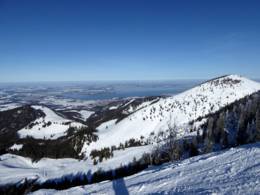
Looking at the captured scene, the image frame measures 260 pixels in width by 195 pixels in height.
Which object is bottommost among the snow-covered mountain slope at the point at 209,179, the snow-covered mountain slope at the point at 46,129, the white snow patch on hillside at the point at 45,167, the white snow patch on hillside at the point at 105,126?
the snow-covered mountain slope at the point at 46,129

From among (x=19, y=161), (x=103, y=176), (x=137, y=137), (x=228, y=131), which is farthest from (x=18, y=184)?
(x=137, y=137)

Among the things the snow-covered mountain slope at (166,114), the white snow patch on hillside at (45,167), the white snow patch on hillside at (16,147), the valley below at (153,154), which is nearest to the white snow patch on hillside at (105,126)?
the valley below at (153,154)

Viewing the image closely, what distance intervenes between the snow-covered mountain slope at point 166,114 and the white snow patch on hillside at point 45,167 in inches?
1205

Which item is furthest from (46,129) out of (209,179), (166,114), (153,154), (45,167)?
(209,179)

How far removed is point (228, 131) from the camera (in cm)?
9138

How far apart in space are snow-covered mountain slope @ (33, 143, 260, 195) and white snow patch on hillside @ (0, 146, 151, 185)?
51266 mm

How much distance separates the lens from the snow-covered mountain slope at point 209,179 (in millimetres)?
11648

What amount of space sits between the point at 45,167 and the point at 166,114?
100049 mm

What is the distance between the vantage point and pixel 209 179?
1340 cm

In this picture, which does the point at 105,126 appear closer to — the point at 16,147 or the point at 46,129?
the point at 46,129

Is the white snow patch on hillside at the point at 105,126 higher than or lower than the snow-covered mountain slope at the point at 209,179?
lower

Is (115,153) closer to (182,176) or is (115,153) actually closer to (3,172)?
(3,172)

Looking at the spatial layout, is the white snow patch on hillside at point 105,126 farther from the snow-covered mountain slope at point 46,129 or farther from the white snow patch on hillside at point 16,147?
the white snow patch on hillside at point 16,147

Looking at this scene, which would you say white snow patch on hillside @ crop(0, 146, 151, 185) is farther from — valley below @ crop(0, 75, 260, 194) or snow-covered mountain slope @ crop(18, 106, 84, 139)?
snow-covered mountain slope @ crop(18, 106, 84, 139)
